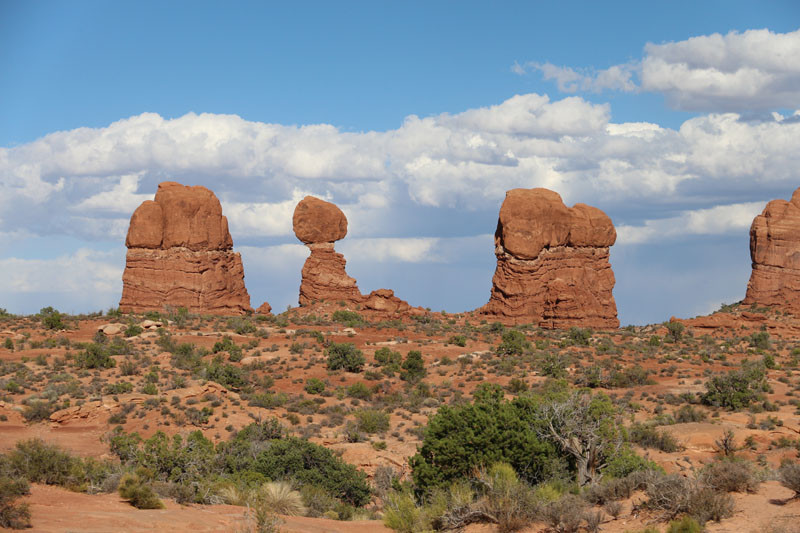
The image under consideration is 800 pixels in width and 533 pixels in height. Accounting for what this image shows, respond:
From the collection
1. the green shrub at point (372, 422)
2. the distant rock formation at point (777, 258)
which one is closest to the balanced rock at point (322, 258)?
the green shrub at point (372, 422)

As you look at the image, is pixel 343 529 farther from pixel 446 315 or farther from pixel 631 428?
pixel 446 315

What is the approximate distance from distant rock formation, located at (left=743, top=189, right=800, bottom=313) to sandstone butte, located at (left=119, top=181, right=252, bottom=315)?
152 feet

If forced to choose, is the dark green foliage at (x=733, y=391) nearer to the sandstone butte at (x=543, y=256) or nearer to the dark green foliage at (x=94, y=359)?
the sandstone butte at (x=543, y=256)

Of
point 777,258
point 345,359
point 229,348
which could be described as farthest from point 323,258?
point 777,258

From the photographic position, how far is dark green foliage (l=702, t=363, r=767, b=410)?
32.2m

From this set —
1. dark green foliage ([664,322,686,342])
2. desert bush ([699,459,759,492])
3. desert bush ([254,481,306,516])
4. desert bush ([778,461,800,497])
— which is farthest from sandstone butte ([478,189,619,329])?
desert bush ([778,461,800,497])

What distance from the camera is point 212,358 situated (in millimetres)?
42531

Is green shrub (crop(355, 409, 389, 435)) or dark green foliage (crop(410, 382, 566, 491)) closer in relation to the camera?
dark green foliage (crop(410, 382, 566, 491))

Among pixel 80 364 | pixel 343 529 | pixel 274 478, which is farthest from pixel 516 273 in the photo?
pixel 343 529

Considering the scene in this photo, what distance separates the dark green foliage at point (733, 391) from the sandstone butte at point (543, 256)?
28271 mm

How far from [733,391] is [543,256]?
33.8m

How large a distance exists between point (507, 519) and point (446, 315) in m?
53.7

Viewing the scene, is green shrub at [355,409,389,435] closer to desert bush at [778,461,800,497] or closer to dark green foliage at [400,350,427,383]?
dark green foliage at [400,350,427,383]

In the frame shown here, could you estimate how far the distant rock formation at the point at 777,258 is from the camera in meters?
66.8
